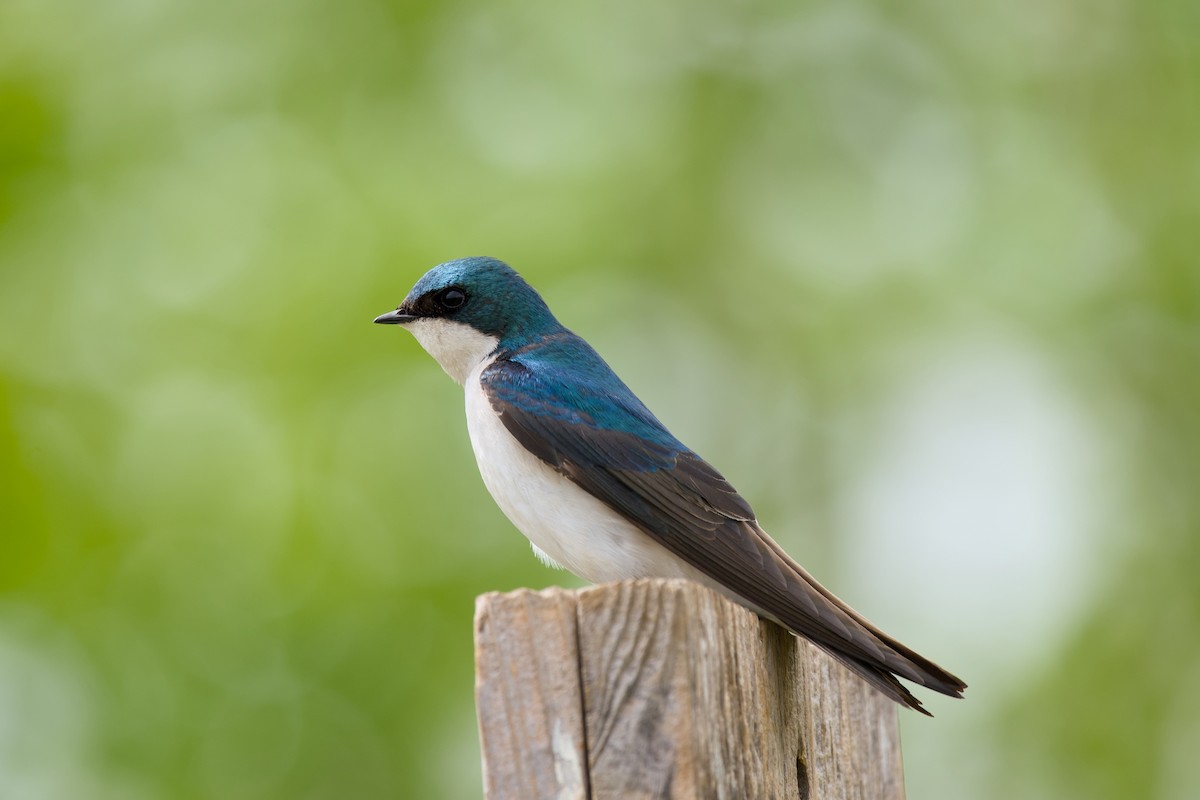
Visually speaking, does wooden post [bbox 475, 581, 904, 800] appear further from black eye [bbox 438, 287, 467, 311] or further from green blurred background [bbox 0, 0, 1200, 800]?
green blurred background [bbox 0, 0, 1200, 800]

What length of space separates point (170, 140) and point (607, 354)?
3113 mm

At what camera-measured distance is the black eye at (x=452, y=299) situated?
421cm

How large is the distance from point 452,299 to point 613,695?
228 cm

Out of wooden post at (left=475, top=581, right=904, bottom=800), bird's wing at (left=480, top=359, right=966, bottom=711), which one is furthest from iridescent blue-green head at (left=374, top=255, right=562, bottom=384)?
wooden post at (left=475, top=581, right=904, bottom=800)

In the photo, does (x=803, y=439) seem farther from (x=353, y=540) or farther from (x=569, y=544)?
(x=569, y=544)

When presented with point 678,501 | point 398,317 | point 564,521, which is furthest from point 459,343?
point 678,501

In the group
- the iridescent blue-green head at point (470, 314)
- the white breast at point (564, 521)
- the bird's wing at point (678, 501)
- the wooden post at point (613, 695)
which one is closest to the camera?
the wooden post at point (613, 695)

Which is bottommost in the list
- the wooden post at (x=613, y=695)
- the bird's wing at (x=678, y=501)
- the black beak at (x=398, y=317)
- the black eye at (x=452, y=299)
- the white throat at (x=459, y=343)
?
the wooden post at (x=613, y=695)

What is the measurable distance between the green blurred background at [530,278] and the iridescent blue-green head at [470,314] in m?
3.07

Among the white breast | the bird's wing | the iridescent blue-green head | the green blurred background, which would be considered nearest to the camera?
the bird's wing

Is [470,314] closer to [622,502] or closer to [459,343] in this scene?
[459,343]

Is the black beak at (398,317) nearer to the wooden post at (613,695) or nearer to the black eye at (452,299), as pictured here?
the black eye at (452,299)

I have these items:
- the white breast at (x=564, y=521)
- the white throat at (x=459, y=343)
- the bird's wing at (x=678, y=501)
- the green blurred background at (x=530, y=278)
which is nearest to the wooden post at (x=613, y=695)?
the bird's wing at (x=678, y=501)

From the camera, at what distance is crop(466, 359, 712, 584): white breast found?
3346 millimetres
